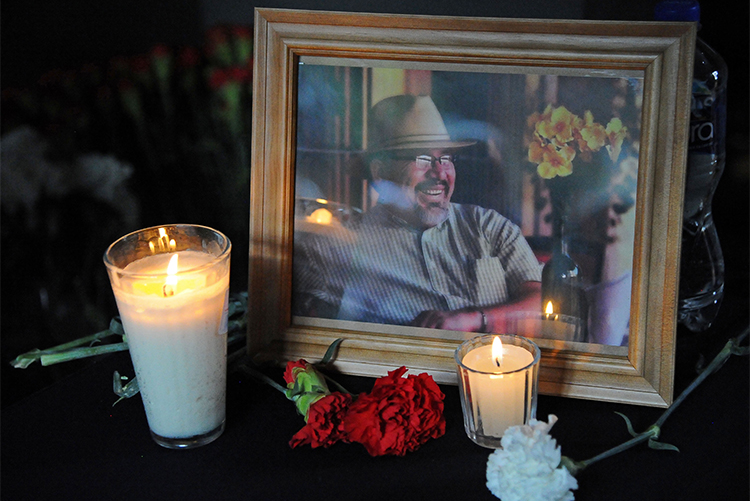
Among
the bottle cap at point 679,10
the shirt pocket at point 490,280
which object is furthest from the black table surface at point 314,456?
the bottle cap at point 679,10

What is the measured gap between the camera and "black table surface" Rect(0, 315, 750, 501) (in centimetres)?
59

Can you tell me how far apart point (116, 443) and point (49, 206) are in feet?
1.12

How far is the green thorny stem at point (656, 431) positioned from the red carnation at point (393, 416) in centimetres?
13

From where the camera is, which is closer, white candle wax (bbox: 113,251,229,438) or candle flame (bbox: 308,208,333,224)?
white candle wax (bbox: 113,251,229,438)

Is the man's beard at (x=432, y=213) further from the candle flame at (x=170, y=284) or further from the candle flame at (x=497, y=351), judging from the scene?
the candle flame at (x=170, y=284)

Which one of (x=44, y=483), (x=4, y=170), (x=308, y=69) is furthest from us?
(x=4, y=170)

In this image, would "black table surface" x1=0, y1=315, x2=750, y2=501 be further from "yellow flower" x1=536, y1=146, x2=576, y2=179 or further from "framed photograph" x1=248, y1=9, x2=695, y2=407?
"yellow flower" x1=536, y1=146, x2=576, y2=179

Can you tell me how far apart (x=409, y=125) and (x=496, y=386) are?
27 centimetres

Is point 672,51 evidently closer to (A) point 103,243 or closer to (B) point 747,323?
(B) point 747,323

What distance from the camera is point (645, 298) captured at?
67cm

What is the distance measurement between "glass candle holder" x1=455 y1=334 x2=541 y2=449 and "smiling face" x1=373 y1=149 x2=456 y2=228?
0.14 metres

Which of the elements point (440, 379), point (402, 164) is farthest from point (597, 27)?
point (440, 379)

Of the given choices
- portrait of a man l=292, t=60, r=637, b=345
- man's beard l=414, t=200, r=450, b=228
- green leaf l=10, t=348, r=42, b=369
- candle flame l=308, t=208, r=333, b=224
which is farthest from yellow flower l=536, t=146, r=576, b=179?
green leaf l=10, t=348, r=42, b=369

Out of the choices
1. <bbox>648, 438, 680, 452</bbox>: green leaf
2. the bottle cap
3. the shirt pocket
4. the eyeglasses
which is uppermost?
the bottle cap
